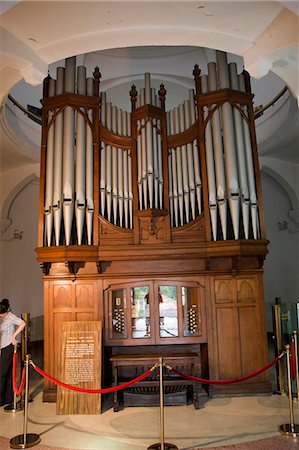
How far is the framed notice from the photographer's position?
565 centimetres

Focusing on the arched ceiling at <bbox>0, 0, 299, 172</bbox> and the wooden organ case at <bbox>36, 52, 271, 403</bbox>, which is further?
the wooden organ case at <bbox>36, 52, 271, 403</bbox>

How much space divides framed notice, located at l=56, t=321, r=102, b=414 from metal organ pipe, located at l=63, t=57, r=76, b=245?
138cm

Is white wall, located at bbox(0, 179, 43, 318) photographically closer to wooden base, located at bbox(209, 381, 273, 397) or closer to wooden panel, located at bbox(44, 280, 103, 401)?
wooden panel, located at bbox(44, 280, 103, 401)

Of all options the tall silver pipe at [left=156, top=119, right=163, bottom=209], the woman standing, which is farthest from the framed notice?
the tall silver pipe at [left=156, top=119, right=163, bottom=209]

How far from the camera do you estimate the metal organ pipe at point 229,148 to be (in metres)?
6.18

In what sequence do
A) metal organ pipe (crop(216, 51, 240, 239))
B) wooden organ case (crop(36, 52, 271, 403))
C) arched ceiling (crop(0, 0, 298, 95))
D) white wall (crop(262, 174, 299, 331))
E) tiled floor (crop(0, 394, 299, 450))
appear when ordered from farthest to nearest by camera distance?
white wall (crop(262, 174, 299, 331)), wooden organ case (crop(36, 52, 271, 403)), metal organ pipe (crop(216, 51, 240, 239)), tiled floor (crop(0, 394, 299, 450)), arched ceiling (crop(0, 0, 298, 95))

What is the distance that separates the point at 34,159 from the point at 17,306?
3.85 m

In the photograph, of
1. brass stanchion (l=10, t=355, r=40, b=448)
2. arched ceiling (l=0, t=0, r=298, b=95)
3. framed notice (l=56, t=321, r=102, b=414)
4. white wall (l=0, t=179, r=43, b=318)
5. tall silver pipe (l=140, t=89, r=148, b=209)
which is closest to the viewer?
arched ceiling (l=0, t=0, r=298, b=95)

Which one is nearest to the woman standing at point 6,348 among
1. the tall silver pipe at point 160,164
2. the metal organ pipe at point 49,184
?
the metal organ pipe at point 49,184

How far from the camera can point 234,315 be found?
641 cm

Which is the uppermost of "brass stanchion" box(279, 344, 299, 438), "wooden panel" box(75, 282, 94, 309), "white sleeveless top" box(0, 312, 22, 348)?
"wooden panel" box(75, 282, 94, 309)

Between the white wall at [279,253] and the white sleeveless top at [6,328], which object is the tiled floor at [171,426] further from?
the white wall at [279,253]

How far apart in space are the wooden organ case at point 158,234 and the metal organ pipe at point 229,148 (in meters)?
0.02

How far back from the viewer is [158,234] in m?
6.47
